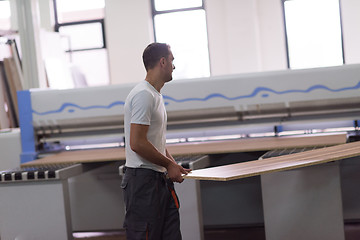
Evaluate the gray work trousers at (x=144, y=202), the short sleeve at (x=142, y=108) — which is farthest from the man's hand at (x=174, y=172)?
the short sleeve at (x=142, y=108)

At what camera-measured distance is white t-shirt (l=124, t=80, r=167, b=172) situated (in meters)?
2.22

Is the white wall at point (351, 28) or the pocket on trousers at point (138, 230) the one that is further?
the white wall at point (351, 28)

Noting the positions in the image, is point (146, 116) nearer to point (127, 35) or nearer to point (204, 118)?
point (204, 118)

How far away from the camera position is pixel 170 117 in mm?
3920

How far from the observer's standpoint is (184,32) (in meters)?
8.07

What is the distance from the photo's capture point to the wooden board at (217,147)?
136 inches

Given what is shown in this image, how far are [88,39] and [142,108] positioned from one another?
6371mm

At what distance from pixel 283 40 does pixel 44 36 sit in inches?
134

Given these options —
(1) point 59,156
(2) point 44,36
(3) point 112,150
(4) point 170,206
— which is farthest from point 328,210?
(2) point 44,36

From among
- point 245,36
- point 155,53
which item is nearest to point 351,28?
point 245,36

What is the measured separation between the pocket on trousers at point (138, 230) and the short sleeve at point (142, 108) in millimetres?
470

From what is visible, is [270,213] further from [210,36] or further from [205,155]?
[210,36]

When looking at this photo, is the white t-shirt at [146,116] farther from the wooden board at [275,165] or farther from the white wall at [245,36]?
the white wall at [245,36]

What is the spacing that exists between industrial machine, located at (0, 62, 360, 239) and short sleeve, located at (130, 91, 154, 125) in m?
1.28
